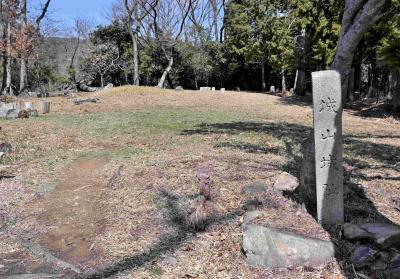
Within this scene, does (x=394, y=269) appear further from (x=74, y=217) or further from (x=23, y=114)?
(x=23, y=114)

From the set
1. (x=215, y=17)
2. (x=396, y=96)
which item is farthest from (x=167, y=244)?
(x=215, y=17)

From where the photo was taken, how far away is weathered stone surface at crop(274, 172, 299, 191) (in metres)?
5.21

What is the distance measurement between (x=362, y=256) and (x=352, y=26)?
2260 millimetres

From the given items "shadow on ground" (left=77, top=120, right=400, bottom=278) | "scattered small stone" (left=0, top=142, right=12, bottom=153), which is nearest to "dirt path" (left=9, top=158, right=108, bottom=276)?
"shadow on ground" (left=77, top=120, right=400, bottom=278)

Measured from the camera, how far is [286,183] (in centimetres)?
531

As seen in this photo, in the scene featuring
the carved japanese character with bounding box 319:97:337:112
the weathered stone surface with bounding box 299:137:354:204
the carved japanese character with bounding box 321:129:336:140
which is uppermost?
the carved japanese character with bounding box 319:97:337:112

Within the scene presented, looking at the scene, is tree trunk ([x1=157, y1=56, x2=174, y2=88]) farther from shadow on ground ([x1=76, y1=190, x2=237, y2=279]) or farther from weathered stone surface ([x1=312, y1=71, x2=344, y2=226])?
weathered stone surface ([x1=312, y1=71, x2=344, y2=226])

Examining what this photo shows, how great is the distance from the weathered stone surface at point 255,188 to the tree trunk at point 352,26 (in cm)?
153

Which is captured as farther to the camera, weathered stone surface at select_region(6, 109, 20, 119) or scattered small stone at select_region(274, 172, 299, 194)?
weathered stone surface at select_region(6, 109, 20, 119)

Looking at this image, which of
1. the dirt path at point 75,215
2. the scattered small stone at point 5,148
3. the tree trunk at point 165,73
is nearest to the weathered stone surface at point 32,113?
the scattered small stone at point 5,148

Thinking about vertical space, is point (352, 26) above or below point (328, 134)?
above

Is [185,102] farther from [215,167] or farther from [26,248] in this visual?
[26,248]

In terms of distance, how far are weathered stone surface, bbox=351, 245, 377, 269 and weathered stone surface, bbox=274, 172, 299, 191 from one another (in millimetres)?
1517

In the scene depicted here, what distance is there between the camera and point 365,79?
3631 cm
